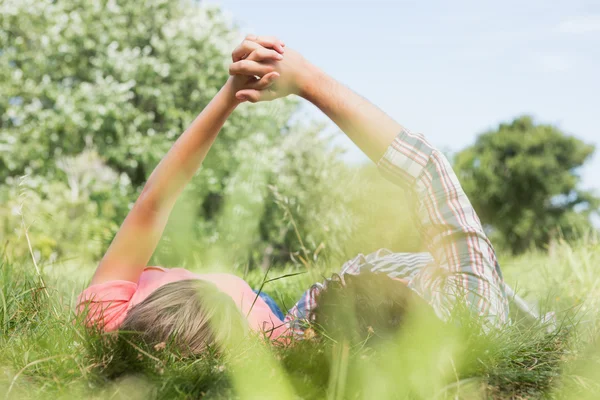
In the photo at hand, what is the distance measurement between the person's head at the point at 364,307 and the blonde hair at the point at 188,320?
279 mm

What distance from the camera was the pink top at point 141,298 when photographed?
191 cm

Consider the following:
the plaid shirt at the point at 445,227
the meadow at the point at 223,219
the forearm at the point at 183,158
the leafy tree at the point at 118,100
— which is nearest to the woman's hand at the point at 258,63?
the forearm at the point at 183,158

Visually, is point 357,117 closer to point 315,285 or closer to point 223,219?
point 315,285

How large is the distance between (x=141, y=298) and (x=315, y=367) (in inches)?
39.0

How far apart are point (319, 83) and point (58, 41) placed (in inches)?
462

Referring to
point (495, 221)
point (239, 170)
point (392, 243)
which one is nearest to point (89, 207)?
point (239, 170)

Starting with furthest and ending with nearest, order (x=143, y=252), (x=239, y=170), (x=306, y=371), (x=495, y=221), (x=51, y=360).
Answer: (x=495, y=221), (x=239, y=170), (x=143, y=252), (x=51, y=360), (x=306, y=371)

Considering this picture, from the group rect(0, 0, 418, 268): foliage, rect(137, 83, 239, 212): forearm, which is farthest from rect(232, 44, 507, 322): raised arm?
rect(0, 0, 418, 268): foliage

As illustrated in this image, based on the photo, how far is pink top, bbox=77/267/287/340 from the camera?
75.2 inches

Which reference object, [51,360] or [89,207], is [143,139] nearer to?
[89,207]

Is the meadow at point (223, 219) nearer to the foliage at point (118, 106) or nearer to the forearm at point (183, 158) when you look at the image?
the foliage at point (118, 106)

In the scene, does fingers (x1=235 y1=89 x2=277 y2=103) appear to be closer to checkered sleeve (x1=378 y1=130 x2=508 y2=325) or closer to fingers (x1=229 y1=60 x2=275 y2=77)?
fingers (x1=229 y1=60 x2=275 y2=77)

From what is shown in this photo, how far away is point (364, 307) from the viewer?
1.71 metres

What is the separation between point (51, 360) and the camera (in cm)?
151
